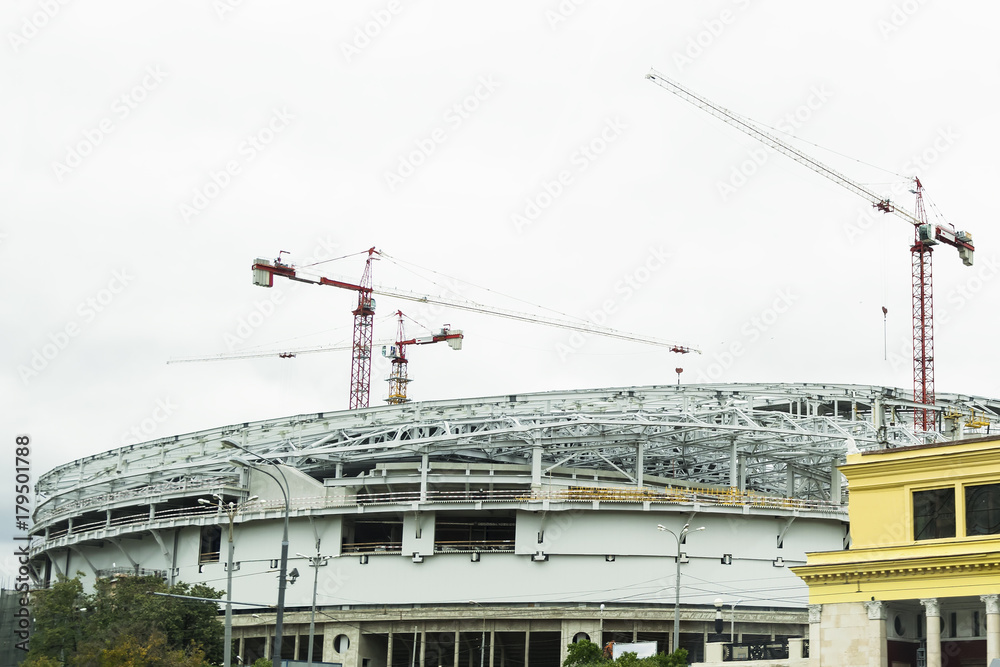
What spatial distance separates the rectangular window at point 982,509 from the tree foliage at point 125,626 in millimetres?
44381

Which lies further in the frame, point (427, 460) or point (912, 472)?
point (427, 460)

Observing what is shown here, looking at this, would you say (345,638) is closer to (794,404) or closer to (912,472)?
(794,404)

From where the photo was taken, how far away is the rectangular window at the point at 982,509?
168ft

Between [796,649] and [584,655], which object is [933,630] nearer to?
[796,649]

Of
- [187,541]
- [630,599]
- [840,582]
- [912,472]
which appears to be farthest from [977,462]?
[187,541]

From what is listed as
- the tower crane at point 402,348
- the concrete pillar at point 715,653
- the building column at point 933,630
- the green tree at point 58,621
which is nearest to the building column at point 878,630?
the building column at point 933,630

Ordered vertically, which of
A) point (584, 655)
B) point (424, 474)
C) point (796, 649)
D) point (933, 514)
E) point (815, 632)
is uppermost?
point (424, 474)

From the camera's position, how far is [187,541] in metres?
108

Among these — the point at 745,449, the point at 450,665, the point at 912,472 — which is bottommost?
the point at 450,665

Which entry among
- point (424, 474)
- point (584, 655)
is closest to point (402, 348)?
point (424, 474)

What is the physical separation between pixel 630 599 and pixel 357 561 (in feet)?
67.8

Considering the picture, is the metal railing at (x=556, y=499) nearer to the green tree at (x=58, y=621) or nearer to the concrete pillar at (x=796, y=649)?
the green tree at (x=58, y=621)

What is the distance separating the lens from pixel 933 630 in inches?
2028

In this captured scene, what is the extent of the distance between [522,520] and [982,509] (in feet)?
159
